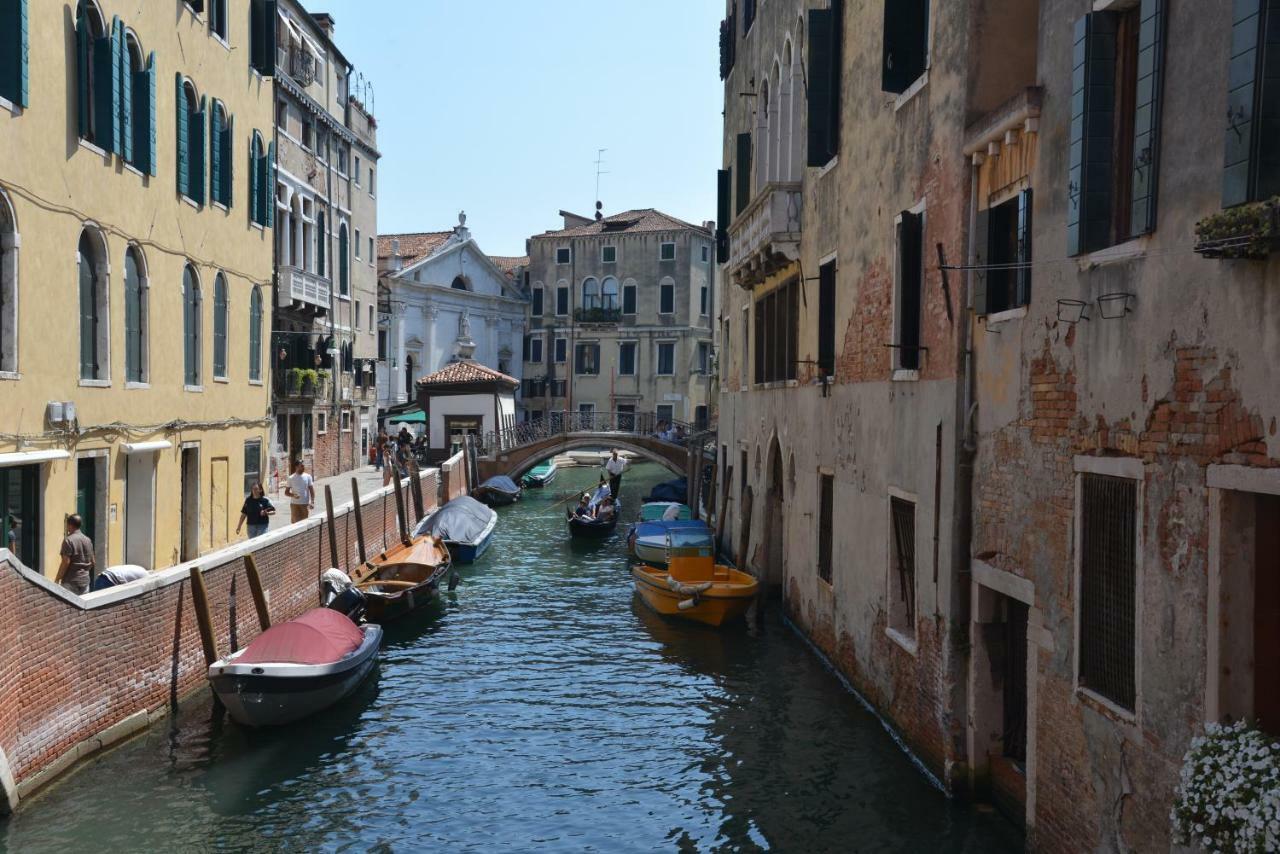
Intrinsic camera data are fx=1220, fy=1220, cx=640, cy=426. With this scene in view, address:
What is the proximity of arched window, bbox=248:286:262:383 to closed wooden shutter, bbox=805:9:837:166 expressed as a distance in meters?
8.55

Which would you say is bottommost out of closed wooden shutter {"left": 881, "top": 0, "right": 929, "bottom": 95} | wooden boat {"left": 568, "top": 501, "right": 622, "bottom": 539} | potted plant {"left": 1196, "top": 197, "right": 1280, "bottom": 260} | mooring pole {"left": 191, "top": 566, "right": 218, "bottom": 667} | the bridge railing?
wooden boat {"left": 568, "top": 501, "right": 622, "bottom": 539}

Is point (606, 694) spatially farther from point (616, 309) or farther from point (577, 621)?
point (616, 309)

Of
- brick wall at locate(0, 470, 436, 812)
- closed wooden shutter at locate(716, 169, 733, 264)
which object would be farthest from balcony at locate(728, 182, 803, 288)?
brick wall at locate(0, 470, 436, 812)

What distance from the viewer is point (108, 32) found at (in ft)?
36.8

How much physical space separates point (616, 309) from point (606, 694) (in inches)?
1386

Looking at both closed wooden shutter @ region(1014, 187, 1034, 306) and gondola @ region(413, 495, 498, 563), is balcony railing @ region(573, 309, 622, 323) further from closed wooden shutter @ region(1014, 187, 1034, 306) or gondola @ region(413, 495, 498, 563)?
closed wooden shutter @ region(1014, 187, 1034, 306)

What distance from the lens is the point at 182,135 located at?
44.0 feet

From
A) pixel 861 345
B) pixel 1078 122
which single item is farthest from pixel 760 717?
pixel 1078 122

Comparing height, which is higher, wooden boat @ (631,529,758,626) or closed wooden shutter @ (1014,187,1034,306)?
closed wooden shutter @ (1014,187,1034,306)

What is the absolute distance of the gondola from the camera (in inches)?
805

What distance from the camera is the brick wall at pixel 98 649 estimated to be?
751cm

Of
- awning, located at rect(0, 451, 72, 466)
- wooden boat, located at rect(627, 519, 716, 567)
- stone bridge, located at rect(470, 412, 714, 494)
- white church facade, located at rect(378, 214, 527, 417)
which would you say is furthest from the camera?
white church facade, located at rect(378, 214, 527, 417)

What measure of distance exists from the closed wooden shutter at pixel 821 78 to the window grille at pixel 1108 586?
6.21 metres

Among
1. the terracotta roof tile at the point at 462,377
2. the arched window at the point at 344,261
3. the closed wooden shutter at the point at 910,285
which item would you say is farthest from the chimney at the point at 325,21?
the closed wooden shutter at the point at 910,285
